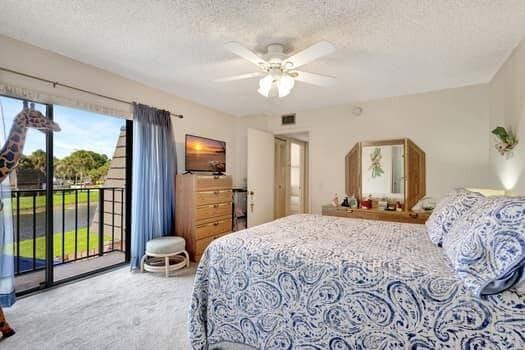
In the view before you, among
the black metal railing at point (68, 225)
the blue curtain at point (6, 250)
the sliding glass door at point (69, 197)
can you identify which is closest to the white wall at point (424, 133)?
the sliding glass door at point (69, 197)

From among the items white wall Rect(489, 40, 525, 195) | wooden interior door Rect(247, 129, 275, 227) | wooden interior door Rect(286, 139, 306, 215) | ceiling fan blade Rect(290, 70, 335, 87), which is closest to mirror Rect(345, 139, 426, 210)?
white wall Rect(489, 40, 525, 195)

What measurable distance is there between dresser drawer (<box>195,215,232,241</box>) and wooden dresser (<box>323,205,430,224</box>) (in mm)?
1540

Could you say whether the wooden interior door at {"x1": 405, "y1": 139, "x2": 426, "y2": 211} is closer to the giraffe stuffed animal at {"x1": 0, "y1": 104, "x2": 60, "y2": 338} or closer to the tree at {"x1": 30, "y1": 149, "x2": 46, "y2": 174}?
the giraffe stuffed animal at {"x1": 0, "y1": 104, "x2": 60, "y2": 338}

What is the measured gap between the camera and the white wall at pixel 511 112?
7.38 ft

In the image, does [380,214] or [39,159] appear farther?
[380,214]

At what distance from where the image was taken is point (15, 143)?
201cm

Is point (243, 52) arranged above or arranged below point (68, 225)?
above

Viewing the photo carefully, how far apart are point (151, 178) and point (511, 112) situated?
13.3ft

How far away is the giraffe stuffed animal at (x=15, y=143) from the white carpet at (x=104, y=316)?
15 centimetres

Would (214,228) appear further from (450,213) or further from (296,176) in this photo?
(296,176)

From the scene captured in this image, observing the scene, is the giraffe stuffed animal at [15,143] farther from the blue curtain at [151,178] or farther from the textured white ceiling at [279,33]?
the blue curtain at [151,178]

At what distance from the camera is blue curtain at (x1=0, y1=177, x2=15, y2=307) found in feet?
7.10

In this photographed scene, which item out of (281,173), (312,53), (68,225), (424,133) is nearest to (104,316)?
(68,225)

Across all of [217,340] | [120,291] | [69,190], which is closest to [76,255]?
[69,190]
